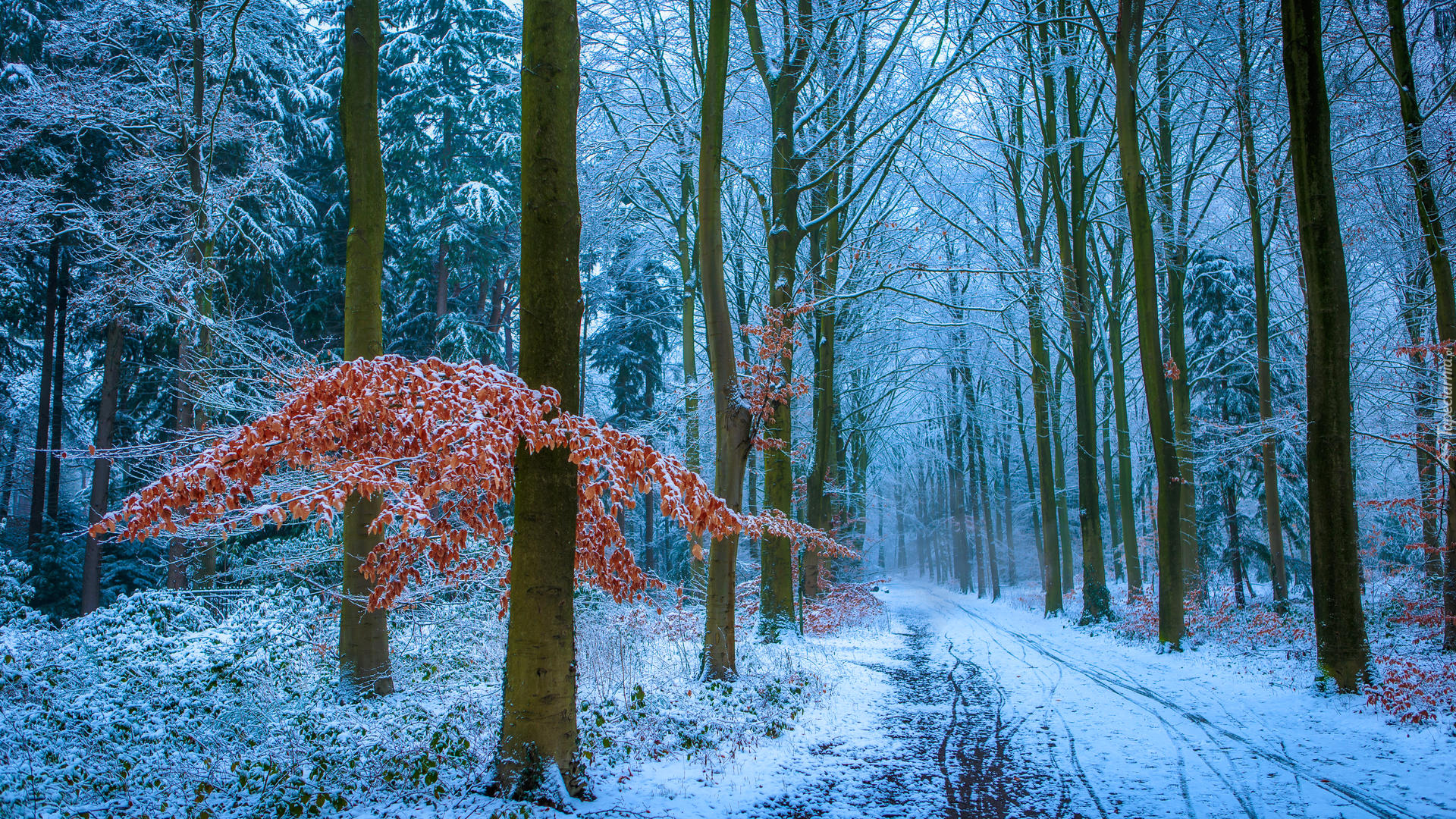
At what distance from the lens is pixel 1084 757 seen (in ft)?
18.9

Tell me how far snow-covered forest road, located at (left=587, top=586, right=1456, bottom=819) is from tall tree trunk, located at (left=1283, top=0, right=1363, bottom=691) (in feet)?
3.21

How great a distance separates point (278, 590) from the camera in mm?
8766

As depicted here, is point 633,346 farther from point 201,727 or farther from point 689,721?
point 201,727

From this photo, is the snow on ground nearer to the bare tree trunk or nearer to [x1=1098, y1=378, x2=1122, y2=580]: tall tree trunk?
the bare tree trunk

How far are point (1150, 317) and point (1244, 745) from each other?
7.89m

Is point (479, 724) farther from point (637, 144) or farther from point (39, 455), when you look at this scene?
point (39, 455)

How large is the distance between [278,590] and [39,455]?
43.6 ft

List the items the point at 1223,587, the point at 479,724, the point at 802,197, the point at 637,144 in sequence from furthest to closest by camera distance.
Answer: the point at 1223,587
the point at 802,197
the point at 637,144
the point at 479,724

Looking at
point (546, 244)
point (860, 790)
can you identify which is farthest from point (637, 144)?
point (860, 790)

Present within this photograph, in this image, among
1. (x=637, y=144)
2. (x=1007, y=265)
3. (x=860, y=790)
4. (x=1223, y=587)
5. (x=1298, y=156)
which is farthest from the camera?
(x=1223, y=587)

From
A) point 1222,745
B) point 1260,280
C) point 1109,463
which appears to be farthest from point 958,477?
point 1222,745

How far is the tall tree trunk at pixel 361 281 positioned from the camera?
7.21 metres

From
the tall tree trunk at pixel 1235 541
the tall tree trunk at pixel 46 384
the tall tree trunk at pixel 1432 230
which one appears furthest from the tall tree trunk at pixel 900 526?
the tall tree trunk at pixel 46 384

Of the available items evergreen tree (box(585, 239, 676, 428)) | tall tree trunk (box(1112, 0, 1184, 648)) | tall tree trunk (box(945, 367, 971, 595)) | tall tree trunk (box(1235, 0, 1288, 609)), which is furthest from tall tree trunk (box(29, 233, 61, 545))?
tall tree trunk (box(945, 367, 971, 595))
